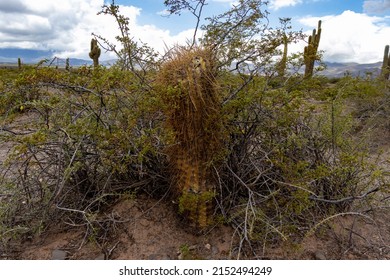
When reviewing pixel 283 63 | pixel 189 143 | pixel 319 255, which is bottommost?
pixel 319 255

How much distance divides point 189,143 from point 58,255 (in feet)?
5.28

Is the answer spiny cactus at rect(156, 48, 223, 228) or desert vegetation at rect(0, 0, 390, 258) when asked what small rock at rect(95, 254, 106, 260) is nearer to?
desert vegetation at rect(0, 0, 390, 258)

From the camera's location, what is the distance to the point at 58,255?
3.32 metres

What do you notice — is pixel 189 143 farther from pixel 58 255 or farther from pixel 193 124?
pixel 58 255

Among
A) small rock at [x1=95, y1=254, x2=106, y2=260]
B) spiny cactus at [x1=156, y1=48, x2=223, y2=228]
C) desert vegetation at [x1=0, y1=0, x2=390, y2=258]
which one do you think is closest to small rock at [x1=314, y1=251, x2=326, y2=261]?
desert vegetation at [x1=0, y1=0, x2=390, y2=258]

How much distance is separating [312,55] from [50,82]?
9.07 ft

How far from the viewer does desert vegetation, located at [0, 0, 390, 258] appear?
328cm

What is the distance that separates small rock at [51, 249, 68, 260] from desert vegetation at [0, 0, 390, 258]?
0.27m

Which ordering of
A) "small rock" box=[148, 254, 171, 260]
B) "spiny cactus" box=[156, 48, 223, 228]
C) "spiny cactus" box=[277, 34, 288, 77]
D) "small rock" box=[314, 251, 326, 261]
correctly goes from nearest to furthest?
"spiny cactus" box=[156, 48, 223, 228] < "small rock" box=[148, 254, 171, 260] < "small rock" box=[314, 251, 326, 261] < "spiny cactus" box=[277, 34, 288, 77]

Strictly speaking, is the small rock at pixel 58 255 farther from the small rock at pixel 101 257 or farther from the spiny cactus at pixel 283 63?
the spiny cactus at pixel 283 63

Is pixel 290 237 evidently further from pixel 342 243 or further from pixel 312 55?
pixel 312 55

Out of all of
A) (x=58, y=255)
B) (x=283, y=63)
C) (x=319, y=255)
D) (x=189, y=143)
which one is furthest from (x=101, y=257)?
(x=283, y=63)

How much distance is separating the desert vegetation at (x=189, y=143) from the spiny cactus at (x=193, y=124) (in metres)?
0.01

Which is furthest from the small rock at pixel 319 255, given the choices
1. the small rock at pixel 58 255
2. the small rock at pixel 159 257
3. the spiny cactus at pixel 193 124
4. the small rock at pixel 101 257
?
the small rock at pixel 58 255
